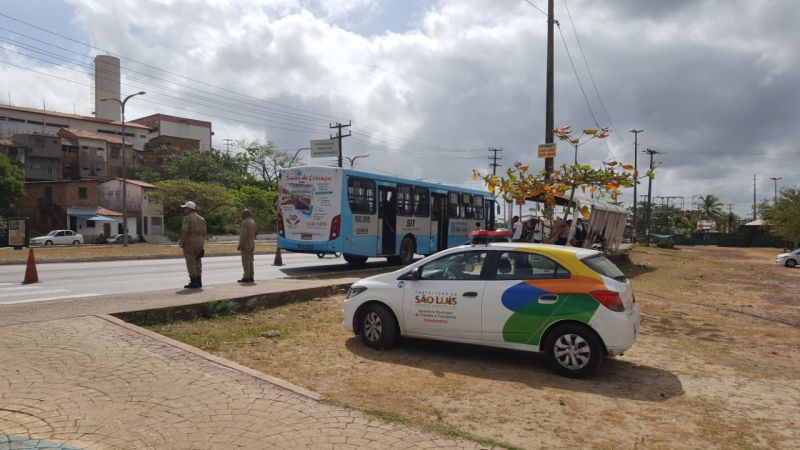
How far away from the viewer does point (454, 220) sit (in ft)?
67.5

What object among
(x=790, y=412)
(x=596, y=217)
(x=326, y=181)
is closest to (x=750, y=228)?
(x=596, y=217)

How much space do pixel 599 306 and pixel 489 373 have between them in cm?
141

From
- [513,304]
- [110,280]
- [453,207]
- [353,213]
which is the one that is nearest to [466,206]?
[453,207]

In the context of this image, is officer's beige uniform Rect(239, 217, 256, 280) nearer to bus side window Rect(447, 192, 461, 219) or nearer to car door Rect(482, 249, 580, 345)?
car door Rect(482, 249, 580, 345)

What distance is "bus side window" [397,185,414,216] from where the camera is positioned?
17.5 meters

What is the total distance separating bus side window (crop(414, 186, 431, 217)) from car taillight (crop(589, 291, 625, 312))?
1248 centimetres

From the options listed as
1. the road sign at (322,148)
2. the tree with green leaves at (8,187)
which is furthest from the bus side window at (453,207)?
the road sign at (322,148)

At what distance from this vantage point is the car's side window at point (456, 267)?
6.68 meters

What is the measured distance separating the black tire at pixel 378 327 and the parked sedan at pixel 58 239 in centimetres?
4358

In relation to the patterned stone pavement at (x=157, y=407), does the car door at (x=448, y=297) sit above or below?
above

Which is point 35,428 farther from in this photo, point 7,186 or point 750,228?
point 750,228

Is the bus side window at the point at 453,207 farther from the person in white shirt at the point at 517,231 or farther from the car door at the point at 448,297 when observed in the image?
the car door at the point at 448,297

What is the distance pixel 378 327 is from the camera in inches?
279

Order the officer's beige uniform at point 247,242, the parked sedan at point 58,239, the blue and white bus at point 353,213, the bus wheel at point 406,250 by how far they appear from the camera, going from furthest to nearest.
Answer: the parked sedan at point 58,239, the bus wheel at point 406,250, the blue and white bus at point 353,213, the officer's beige uniform at point 247,242
